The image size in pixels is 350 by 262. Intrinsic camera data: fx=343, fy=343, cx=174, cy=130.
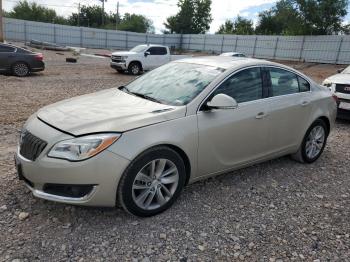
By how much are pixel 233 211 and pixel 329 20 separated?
35.4m

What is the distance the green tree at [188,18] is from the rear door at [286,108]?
6130 cm

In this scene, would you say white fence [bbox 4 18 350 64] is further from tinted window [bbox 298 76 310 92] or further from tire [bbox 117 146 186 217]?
tire [bbox 117 146 186 217]

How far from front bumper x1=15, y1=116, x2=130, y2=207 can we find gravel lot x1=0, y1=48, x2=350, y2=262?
33 cm

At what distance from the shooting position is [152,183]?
11.1 ft

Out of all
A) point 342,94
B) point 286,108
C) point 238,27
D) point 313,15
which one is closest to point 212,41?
point 313,15

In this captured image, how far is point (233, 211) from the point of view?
3707mm

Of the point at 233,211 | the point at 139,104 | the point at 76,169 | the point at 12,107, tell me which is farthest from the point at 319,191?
the point at 12,107

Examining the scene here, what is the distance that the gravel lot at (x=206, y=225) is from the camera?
2.96m

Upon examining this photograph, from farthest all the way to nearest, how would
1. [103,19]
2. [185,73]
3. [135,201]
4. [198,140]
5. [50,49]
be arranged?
[103,19] < [50,49] < [185,73] < [198,140] < [135,201]

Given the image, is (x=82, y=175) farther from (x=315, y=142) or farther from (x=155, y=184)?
(x=315, y=142)

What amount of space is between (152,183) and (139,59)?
15.0m

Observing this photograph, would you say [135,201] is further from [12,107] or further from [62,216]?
[12,107]

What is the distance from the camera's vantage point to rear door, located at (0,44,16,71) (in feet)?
44.1

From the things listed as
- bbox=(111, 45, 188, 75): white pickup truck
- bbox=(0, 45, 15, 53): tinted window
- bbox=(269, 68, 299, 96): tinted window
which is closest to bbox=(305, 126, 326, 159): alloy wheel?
bbox=(269, 68, 299, 96): tinted window
